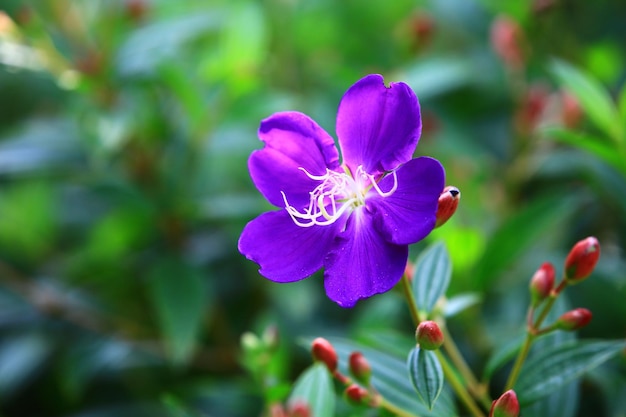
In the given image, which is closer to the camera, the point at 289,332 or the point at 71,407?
the point at 289,332

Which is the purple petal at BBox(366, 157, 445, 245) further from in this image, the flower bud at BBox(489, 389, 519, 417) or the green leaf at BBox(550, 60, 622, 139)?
the green leaf at BBox(550, 60, 622, 139)

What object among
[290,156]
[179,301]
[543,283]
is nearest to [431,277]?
[543,283]

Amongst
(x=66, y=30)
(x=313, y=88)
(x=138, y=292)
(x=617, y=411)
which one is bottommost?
(x=617, y=411)

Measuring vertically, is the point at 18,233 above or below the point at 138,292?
above

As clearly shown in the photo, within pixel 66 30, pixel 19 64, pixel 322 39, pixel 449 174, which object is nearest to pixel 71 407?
pixel 19 64

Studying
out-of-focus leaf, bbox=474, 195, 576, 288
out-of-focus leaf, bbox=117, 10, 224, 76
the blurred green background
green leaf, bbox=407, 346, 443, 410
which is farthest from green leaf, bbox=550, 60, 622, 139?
out-of-focus leaf, bbox=117, 10, 224, 76

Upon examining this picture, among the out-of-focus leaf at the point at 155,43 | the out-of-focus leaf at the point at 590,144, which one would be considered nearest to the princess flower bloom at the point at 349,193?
the out-of-focus leaf at the point at 590,144

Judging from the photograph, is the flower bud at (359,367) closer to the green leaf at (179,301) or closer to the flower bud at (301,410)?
the flower bud at (301,410)

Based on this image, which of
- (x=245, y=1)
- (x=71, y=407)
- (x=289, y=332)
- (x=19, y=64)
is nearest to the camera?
(x=19, y=64)

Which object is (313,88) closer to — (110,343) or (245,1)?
(245,1)
